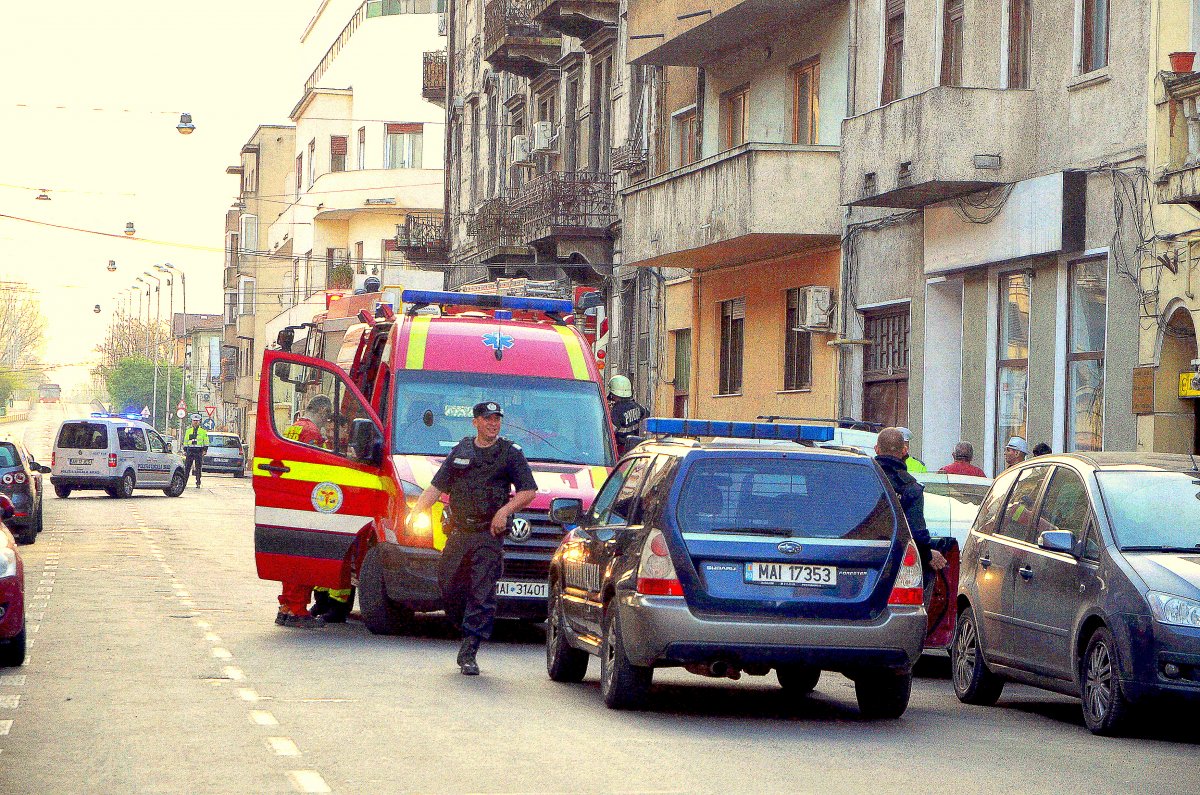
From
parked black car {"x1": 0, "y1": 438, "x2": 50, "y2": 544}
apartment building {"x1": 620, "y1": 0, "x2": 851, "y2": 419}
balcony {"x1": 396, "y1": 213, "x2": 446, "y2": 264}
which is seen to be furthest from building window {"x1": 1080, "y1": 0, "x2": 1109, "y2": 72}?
balcony {"x1": 396, "y1": 213, "x2": 446, "y2": 264}

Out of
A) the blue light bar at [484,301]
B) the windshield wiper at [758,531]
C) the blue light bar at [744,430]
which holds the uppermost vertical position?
the blue light bar at [484,301]

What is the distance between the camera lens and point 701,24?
28.8 m

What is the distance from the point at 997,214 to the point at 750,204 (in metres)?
4.98

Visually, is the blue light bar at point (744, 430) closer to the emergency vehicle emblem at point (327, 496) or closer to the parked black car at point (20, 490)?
the emergency vehicle emblem at point (327, 496)

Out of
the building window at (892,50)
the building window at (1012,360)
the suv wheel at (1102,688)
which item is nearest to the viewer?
the suv wheel at (1102,688)

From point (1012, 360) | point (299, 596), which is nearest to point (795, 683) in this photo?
point (299, 596)

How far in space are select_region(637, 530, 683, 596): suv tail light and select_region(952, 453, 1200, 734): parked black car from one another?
220cm

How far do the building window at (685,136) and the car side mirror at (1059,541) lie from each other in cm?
2236

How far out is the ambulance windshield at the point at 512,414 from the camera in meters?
16.3

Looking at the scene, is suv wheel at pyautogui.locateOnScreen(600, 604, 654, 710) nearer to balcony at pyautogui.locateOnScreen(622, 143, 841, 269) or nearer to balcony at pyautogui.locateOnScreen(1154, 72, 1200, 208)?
balcony at pyautogui.locateOnScreen(1154, 72, 1200, 208)

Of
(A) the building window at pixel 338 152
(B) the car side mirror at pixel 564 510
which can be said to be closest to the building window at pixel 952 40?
(B) the car side mirror at pixel 564 510

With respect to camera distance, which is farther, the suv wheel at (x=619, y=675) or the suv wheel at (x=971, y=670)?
the suv wheel at (x=971, y=670)

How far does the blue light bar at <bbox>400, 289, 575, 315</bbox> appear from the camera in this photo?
18.0m

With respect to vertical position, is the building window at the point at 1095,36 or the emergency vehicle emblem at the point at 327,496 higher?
the building window at the point at 1095,36
